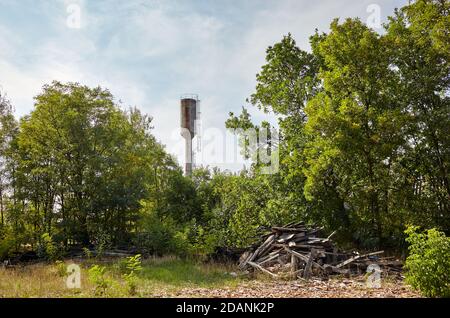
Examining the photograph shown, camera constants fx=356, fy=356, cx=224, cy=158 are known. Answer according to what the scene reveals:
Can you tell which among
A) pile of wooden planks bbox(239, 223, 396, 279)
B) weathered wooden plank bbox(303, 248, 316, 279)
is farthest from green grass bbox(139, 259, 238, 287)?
weathered wooden plank bbox(303, 248, 316, 279)

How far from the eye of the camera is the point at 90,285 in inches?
409

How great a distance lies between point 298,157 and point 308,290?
10.9m

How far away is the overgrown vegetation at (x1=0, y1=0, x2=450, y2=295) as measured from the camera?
17.8m

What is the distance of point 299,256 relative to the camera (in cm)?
1313

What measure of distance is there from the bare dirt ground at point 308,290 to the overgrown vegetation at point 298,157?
6.17 m

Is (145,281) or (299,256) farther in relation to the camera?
(299,256)

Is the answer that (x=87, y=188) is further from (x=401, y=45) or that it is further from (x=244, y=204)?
(x=401, y=45)

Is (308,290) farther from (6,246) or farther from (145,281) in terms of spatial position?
(6,246)

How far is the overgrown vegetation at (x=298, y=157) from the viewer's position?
17766 mm

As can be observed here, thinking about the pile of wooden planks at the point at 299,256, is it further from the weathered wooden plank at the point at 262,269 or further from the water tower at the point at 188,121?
the water tower at the point at 188,121

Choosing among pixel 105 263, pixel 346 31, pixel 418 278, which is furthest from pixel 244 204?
pixel 418 278

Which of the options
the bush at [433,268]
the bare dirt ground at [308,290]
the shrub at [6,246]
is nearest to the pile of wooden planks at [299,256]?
the bare dirt ground at [308,290]

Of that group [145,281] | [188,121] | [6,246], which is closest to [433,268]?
[145,281]
